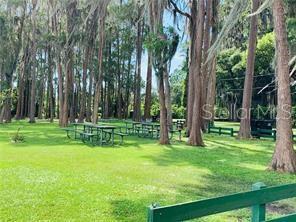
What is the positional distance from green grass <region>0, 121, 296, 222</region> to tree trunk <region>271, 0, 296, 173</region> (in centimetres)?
50

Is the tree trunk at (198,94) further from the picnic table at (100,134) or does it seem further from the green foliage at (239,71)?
the green foliage at (239,71)

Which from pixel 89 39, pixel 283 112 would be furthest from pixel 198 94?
pixel 89 39

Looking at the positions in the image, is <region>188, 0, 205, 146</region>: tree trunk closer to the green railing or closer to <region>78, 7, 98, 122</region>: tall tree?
the green railing

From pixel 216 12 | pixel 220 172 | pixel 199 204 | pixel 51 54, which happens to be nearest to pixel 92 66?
pixel 51 54

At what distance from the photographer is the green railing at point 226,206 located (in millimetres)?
2276

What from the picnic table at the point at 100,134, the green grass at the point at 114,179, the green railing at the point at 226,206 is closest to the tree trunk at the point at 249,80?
the green grass at the point at 114,179

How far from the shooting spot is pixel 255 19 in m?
19.1

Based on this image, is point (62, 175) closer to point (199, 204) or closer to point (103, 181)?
point (103, 181)

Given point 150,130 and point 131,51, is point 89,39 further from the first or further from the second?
point 150,130

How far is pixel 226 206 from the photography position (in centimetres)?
274

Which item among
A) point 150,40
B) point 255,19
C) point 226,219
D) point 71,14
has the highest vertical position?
point 71,14

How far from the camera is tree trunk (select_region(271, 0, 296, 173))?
9625mm

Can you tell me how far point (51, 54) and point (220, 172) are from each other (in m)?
31.7

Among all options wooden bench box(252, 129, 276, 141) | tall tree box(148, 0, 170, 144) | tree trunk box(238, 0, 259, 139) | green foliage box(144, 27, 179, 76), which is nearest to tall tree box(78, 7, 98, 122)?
tree trunk box(238, 0, 259, 139)
